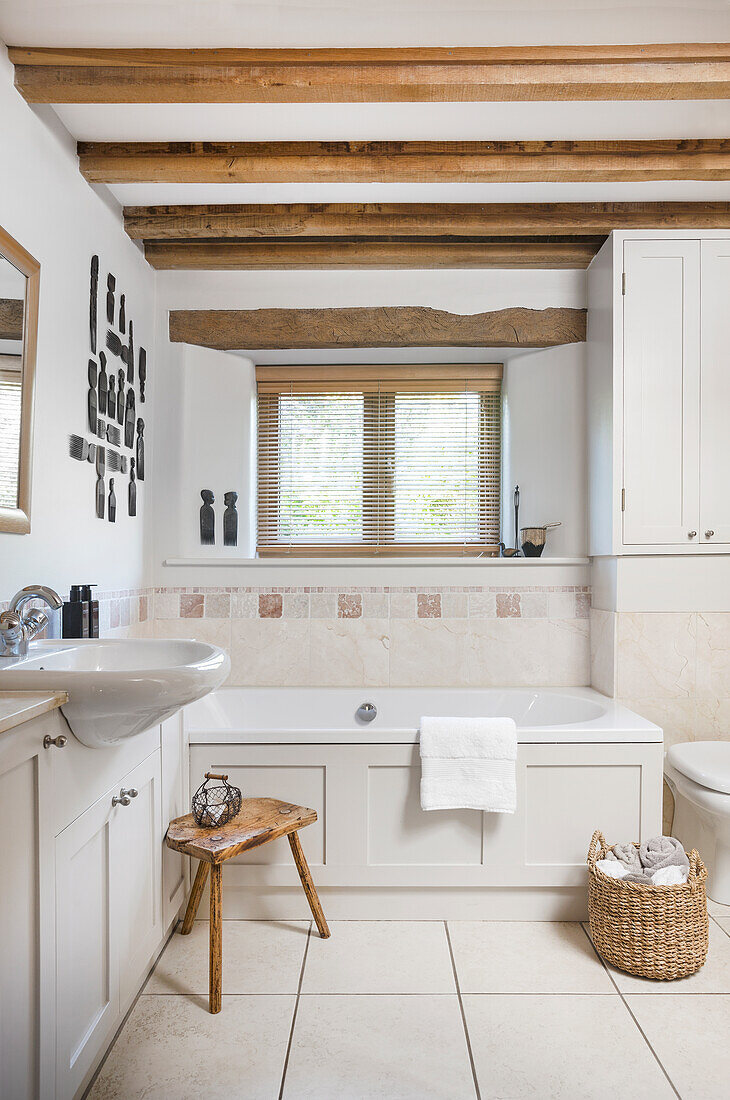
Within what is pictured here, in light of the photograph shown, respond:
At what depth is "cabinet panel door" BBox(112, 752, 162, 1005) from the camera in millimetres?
1888

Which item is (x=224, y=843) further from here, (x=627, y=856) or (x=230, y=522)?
(x=230, y=522)

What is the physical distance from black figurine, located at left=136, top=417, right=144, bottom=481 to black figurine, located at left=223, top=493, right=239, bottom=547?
1.42 feet

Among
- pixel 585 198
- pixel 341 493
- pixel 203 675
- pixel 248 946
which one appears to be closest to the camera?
pixel 203 675

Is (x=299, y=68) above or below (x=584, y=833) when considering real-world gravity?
above

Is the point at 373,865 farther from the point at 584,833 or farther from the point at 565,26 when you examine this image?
the point at 565,26

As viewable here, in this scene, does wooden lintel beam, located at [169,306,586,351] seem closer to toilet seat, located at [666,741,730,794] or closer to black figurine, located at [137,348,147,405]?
black figurine, located at [137,348,147,405]

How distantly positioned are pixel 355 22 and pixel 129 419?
1.68 m

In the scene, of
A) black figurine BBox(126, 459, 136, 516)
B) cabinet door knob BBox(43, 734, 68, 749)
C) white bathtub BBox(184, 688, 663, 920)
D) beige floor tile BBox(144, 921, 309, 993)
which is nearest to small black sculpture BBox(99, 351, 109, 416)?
black figurine BBox(126, 459, 136, 516)

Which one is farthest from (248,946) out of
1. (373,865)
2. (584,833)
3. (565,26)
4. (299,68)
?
(565,26)

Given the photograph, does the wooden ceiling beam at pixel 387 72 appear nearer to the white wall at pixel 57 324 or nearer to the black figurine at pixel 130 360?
the white wall at pixel 57 324

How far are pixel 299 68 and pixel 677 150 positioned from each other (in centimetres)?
130

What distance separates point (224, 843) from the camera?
7.00 ft

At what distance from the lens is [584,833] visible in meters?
2.60

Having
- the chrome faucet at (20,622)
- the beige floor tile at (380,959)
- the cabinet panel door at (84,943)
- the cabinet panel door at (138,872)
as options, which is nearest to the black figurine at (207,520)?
the cabinet panel door at (138,872)
